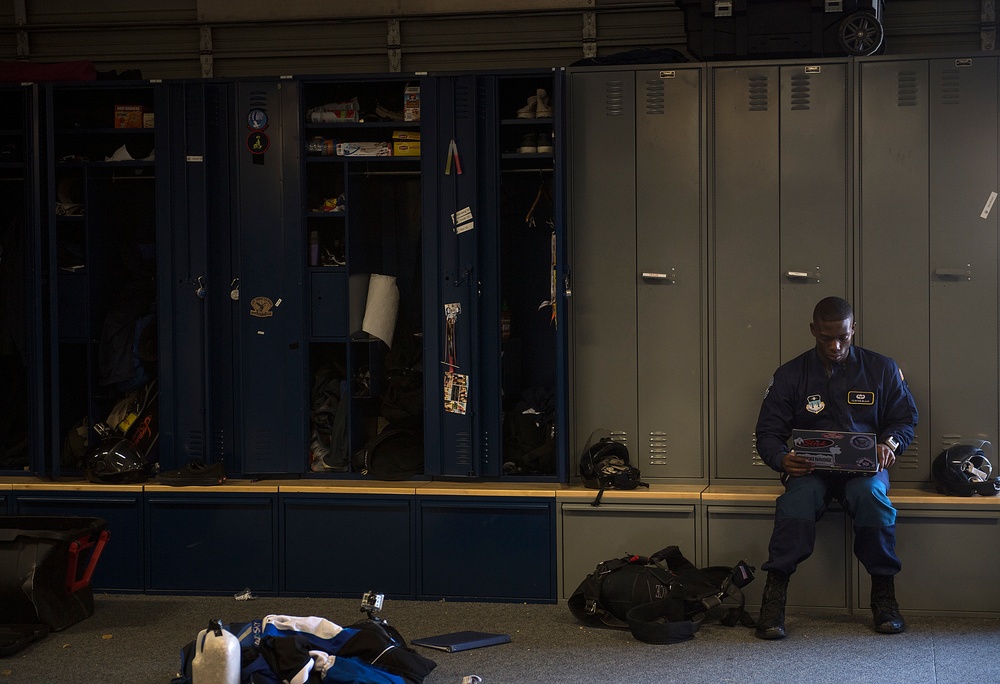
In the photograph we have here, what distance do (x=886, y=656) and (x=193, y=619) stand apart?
285 centimetres

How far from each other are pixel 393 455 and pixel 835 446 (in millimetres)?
2037

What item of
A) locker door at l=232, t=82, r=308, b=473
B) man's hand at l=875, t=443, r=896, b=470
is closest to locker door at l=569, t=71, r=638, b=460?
man's hand at l=875, t=443, r=896, b=470

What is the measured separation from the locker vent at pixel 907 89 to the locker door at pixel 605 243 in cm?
118

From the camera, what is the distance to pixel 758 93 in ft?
14.6

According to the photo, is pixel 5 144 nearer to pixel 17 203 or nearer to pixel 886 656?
pixel 17 203

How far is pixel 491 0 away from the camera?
5.46m

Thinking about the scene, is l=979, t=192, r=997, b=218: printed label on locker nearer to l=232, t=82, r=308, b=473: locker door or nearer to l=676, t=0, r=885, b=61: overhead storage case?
l=676, t=0, r=885, b=61: overhead storage case

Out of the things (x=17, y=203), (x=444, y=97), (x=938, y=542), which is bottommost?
(x=938, y=542)

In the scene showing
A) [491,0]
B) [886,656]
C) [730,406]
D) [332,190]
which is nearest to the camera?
[886,656]

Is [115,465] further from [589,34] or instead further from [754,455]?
[589,34]

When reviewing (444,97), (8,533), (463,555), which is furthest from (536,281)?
(8,533)

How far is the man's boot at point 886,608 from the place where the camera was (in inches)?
154

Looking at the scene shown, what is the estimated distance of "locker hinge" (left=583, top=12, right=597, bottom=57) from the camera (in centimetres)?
537

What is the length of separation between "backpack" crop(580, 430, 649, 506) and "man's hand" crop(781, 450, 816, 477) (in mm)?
714
